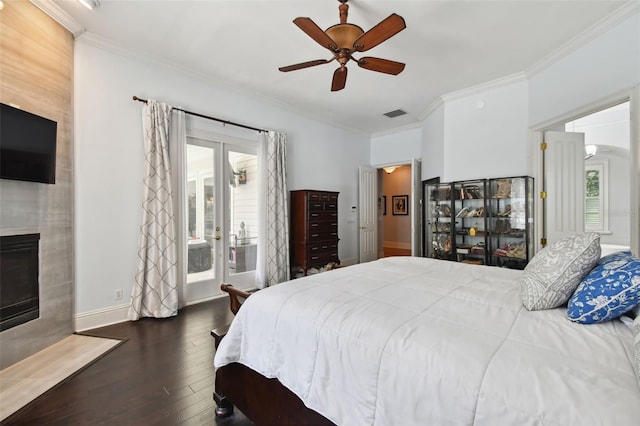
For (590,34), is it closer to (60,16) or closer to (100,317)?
(60,16)

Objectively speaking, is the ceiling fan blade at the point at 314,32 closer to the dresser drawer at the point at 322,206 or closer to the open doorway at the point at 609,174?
the dresser drawer at the point at 322,206

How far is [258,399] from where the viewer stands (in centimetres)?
149

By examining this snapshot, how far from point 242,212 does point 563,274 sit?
12.6 feet

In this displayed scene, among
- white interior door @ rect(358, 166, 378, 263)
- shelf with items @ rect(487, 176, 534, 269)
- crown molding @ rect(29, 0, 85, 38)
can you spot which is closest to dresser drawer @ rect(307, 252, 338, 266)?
white interior door @ rect(358, 166, 378, 263)

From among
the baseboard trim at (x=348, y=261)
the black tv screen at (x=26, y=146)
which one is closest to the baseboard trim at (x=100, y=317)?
the black tv screen at (x=26, y=146)

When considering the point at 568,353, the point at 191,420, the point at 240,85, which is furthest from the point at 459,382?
the point at 240,85

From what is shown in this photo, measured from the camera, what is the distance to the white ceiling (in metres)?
2.56

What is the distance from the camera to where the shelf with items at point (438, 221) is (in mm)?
4402

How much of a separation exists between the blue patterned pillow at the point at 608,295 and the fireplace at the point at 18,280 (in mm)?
3565

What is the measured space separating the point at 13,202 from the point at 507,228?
5.25 meters

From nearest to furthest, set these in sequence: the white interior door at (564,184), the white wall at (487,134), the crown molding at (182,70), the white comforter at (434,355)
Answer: the white comforter at (434,355) → the crown molding at (182,70) → the white interior door at (564,184) → the white wall at (487,134)

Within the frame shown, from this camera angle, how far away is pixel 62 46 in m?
2.73

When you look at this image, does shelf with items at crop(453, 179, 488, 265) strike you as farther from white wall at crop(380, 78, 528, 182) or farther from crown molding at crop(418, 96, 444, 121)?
crown molding at crop(418, 96, 444, 121)

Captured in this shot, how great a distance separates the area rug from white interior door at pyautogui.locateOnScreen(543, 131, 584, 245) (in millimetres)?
4992
